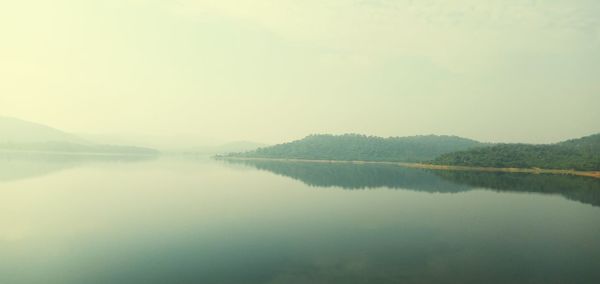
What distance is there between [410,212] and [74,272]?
30663 millimetres

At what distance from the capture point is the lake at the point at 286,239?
18.6 meters

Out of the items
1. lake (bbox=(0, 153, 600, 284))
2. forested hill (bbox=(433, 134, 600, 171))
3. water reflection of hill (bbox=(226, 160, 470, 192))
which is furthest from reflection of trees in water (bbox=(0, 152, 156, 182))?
forested hill (bbox=(433, 134, 600, 171))

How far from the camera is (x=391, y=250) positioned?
23.5 m

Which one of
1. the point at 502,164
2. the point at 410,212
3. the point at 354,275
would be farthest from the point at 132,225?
the point at 502,164

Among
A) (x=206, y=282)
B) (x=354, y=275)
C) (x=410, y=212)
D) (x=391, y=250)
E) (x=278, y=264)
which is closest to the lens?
(x=206, y=282)

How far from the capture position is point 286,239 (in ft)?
83.4

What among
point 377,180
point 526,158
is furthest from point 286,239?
point 526,158

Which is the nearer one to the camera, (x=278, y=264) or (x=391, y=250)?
(x=278, y=264)

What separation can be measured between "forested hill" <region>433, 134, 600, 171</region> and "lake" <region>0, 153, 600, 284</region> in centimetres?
6867

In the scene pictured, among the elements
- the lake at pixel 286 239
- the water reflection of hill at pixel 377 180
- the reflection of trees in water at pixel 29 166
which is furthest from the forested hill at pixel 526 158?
the reflection of trees in water at pixel 29 166

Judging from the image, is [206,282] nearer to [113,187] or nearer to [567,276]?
[567,276]

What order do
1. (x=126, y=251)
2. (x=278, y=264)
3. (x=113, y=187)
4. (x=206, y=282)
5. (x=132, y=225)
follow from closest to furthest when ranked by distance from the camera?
(x=206, y=282), (x=278, y=264), (x=126, y=251), (x=132, y=225), (x=113, y=187)

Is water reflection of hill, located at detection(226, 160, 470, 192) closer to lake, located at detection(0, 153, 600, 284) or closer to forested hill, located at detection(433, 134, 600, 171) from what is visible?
lake, located at detection(0, 153, 600, 284)

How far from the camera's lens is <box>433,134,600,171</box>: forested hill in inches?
4043
